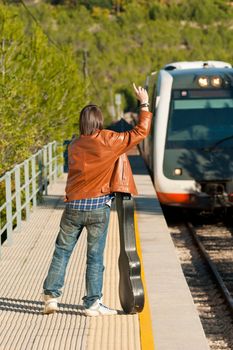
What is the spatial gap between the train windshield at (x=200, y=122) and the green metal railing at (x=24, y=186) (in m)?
2.72

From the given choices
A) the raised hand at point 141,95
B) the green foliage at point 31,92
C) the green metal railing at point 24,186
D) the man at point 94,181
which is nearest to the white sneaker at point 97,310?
the man at point 94,181

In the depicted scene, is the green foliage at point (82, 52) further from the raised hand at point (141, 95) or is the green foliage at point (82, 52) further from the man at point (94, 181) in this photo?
the raised hand at point (141, 95)

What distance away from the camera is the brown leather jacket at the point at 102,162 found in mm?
6902

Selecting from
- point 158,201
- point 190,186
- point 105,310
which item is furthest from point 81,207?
point 158,201

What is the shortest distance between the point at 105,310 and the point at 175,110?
901 centimetres

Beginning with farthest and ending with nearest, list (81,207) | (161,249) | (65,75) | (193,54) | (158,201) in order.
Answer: (193,54) → (65,75) → (158,201) → (161,249) → (81,207)

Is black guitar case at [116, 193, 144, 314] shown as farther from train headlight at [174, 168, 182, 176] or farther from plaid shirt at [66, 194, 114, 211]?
train headlight at [174, 168, 182, 176]

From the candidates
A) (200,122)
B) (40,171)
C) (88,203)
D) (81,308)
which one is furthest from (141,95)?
(40,171)

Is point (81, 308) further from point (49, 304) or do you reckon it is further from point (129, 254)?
point (129, 254)

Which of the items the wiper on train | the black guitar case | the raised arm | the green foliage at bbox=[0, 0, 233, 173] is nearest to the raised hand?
the raised arm

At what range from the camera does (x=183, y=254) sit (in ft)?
45.3

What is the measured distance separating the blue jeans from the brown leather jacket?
6.8 inches

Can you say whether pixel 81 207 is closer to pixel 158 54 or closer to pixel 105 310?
pixel 105 310

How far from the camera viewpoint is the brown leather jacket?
6.90m
